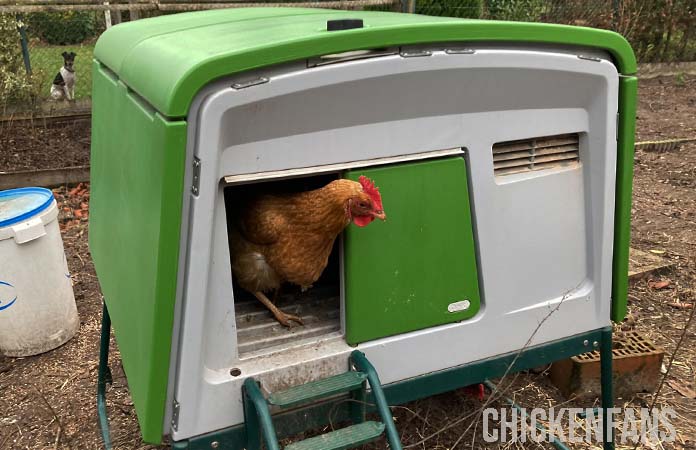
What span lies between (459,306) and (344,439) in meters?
0.50

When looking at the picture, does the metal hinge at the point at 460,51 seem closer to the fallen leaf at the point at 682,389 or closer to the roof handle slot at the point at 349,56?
the roof handle slot at the point at 349,56

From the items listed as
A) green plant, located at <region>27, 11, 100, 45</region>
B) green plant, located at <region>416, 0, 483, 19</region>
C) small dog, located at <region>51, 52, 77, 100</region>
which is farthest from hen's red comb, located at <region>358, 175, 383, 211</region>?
green plant, located at <region>27, 11, 100, 45</region>

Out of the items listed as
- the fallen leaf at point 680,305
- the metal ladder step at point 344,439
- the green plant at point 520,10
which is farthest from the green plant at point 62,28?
the metal ladder step at point 344,439

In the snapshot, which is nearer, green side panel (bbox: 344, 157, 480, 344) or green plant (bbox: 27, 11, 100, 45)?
green side panel (bbox: 344, 157, 480, 344)

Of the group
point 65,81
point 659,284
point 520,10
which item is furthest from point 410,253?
point 520,10

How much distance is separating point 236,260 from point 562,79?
1.07 metres

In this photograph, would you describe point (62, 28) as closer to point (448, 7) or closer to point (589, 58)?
point (448, 7)

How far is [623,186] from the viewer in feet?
5.79

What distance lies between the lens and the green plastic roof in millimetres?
1193

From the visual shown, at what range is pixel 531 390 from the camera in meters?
2.92

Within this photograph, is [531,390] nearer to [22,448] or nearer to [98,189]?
[98,189]

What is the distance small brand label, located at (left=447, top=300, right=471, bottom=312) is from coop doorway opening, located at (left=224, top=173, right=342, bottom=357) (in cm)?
32

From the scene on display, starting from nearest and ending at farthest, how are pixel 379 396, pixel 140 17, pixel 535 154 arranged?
1. pixel 379 396
2. pixel 535 154
3. pixel 140 17

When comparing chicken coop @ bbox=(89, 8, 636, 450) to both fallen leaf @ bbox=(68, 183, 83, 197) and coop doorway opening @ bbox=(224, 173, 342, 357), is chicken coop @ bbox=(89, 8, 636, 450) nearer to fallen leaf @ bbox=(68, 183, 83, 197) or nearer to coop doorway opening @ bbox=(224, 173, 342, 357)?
coop doorway opening @ bbox=(224, 173, 342, 357)
